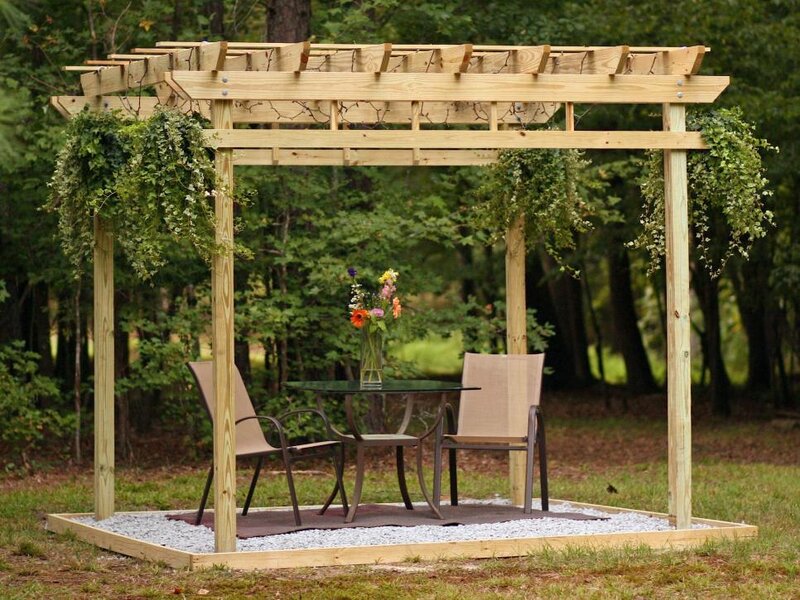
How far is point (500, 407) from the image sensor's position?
26.5 ft

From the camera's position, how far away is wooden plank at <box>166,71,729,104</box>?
641 centimetres

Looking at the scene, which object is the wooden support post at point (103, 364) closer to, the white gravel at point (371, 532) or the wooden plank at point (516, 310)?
the white gravel at point (371, 532)

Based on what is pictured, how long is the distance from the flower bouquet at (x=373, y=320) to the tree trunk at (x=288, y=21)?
401cm

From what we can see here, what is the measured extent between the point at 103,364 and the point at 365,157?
2034mm

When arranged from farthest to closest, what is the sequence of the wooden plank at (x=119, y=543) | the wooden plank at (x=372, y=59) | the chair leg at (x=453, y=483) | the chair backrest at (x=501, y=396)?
the chair leg at (x=453, y=483)
the chair backrest at (x=501, y=396)
the wooden plank at (x=372, y=59)
the wooden plank at (x=119, y=543)

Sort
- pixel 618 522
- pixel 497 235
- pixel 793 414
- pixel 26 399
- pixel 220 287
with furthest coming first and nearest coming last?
1. pixel 793 414
2. pixel 26 399
3. pixel 497 235
4. pixel 618 522
5. pixel 220 287

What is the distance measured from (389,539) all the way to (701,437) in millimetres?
8262

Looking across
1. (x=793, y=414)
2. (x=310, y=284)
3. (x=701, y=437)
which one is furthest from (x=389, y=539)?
(x=793, y=414)

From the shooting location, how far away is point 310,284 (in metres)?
11.1

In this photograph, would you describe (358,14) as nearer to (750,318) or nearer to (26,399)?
(26,399)

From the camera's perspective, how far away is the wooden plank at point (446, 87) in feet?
21.0

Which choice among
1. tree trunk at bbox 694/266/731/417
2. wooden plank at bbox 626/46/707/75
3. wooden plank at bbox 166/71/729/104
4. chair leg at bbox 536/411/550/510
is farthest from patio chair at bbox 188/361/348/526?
tree trunk at bbox 694/266/731/417

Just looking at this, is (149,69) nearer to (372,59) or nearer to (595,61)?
(372,59)

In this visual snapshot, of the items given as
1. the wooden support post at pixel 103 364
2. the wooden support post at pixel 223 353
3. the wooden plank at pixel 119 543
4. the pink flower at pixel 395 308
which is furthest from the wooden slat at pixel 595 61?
the wooden plank at pixel 119 543
